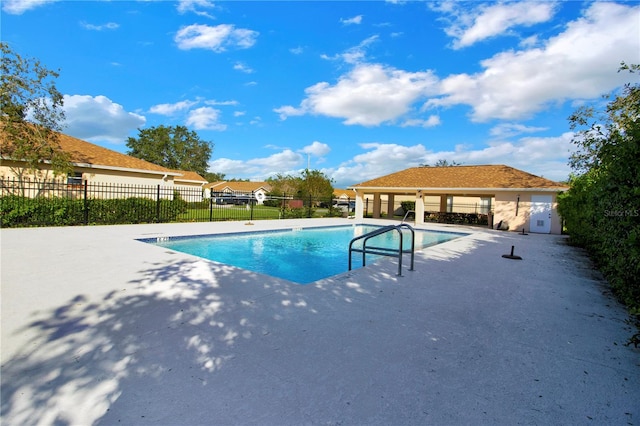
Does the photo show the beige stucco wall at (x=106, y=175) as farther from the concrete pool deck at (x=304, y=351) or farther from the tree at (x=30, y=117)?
the concrete pool deck at (x=304, y=351)

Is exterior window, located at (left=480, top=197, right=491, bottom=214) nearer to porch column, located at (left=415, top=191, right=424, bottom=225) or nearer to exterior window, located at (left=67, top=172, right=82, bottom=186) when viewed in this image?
porch column, located at (left=415, top=191, right=424, bottom=225)

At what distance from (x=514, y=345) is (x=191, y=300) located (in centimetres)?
421

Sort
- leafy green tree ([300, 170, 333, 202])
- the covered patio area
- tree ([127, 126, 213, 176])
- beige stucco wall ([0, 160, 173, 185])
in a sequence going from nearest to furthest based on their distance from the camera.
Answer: beige stucco wall ([0, 160, 173, 185]), the covered patio area, leafy green tree ([300, 170, 333, 202]), tree ([127, 126, 213, 176])

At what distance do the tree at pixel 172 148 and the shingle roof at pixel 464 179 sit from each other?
43.8 meters

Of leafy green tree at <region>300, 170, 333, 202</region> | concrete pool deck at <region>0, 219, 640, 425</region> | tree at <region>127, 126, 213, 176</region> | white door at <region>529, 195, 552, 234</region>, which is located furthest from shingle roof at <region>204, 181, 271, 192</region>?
concrete pool deck at <region>0, 219, 640, 425</region>

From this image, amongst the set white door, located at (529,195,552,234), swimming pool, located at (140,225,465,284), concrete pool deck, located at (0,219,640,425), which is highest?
white door, located at (529,195,552,234)

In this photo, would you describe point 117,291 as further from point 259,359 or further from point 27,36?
point 27,36

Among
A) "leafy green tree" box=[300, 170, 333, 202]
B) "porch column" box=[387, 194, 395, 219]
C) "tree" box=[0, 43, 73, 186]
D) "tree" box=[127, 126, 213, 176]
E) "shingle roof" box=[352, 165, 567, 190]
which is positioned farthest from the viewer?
"tree" box=[127, 126, 213, 176]

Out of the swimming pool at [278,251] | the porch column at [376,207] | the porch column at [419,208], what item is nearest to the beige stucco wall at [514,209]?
the porch column at [419,208]

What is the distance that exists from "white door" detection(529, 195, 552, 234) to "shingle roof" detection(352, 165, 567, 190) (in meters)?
0.79

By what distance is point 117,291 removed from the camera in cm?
473

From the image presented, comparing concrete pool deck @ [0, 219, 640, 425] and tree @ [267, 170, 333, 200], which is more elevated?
tree @ [267, 170, 333, 200]

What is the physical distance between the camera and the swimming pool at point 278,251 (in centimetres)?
896

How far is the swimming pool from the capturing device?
896 centimetres
